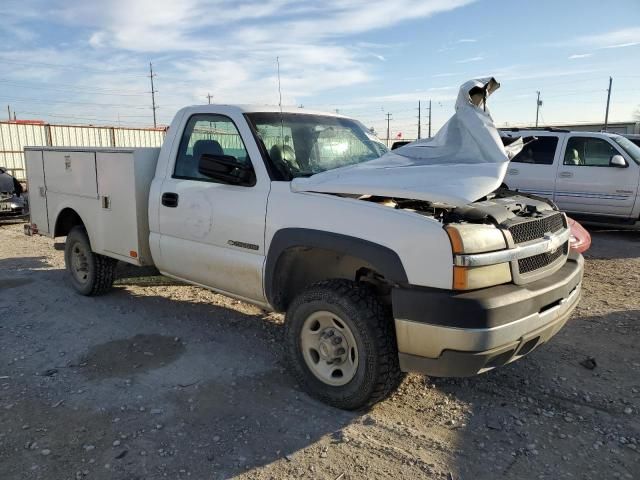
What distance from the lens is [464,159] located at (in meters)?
3.81

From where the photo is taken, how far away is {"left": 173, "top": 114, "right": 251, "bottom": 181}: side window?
169 inches

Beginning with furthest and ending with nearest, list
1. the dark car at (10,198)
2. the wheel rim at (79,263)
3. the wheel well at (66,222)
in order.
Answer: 1. the dark car at (10,198)
2. the wheel well at (66,222)
3. the wheel rim at (79,263)

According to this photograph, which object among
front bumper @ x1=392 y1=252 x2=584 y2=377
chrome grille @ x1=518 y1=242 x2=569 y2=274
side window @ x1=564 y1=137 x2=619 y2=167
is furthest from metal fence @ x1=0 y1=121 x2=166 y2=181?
front bumper @ x1=392 y1=252 x2=584 y2=377

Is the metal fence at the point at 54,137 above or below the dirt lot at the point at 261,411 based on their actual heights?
above

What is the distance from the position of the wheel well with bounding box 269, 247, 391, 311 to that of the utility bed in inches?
70.0

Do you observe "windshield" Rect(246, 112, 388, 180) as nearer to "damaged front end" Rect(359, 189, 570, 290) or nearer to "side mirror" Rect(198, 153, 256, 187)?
"side mirror" Rect(198, 153, 256, 187)

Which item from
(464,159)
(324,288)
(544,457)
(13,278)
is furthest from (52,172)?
(544,457)

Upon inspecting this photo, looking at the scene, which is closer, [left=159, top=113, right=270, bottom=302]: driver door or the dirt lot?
the dirt lot

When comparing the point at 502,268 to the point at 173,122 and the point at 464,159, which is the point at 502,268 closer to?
the point at 464,159

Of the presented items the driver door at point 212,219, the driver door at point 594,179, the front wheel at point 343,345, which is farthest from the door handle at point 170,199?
the driver door at point 594,179

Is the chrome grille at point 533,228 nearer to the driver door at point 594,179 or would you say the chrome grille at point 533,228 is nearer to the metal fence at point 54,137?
the driver door at point 594,179

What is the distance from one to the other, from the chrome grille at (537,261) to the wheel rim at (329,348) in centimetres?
113

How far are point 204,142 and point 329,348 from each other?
2.17 metres

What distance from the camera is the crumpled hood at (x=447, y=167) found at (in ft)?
10.5
